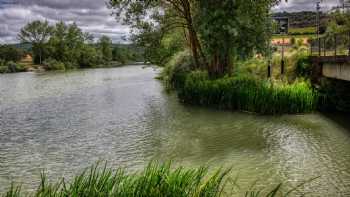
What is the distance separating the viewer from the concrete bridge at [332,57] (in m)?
17.7

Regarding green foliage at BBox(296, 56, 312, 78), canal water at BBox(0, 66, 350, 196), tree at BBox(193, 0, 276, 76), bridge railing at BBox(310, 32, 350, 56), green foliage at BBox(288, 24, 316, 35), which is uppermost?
green foliage at BBox(288, 24, 316, 35)

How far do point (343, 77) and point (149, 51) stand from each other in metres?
14.1

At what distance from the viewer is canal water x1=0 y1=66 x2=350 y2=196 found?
436 inches

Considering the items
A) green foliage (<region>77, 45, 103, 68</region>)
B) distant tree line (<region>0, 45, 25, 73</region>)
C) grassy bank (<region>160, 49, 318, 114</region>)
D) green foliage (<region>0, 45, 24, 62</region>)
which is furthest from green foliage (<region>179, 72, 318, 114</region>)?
green foliage (<region>77, 45, 103, 68</region>)

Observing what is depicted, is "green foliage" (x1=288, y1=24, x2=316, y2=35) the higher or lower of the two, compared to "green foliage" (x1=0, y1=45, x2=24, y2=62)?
lower

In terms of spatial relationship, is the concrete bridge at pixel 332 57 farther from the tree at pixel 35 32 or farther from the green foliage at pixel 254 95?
the tree at pixel 35 32

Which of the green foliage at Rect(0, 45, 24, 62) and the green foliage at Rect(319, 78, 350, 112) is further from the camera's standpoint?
the green foliage at Rect(0, 45, 24, 62)

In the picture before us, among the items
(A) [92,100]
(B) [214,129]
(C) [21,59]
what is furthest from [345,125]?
(C) [21,59]

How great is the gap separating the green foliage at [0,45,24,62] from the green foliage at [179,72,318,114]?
97734mm

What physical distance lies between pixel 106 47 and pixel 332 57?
126428 millimetres

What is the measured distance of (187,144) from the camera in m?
14.7

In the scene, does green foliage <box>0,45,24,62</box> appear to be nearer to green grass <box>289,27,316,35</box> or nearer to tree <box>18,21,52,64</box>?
tree <box>18,21,52,64</box>

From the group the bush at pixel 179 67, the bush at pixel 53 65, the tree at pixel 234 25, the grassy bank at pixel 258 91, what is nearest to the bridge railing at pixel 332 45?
the grassy bank at pixel 258 91

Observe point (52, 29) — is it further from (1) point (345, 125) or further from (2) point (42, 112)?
(1) point (345, 125)
